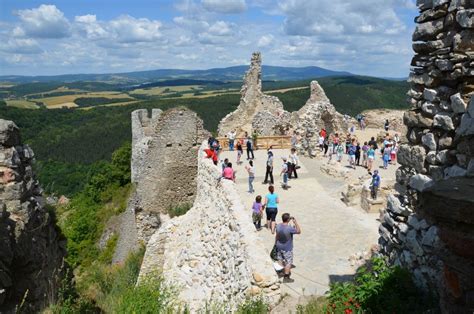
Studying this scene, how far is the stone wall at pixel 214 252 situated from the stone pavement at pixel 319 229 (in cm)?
54

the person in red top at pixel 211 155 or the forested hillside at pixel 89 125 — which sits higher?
the person in red top at pixel 211 155

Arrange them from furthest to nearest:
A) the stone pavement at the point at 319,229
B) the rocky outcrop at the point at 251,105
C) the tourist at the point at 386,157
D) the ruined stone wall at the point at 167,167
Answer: the rocky outcrop at the point at 251,105 < the tourist at the point at 386,157 < the ruined stone wall at the point at 167,167 < the stone pavement at the point at 319,229

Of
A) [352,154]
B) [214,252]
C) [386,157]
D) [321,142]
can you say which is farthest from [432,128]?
[321,142]

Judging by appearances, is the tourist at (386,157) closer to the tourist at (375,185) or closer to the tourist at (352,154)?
the tourist at (352,154)

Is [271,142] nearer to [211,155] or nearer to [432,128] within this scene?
[211,155]

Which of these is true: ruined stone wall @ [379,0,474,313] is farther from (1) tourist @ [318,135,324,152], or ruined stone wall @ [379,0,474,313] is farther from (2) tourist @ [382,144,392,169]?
(1) tourist @ [318,135,324,152]

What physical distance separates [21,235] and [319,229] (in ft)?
23.9

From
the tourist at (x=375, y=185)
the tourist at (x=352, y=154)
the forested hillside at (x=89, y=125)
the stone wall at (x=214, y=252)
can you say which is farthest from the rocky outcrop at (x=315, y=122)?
the forested hillside at (x=89, y=125)

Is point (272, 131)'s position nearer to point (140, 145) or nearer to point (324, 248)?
point (140, 145)

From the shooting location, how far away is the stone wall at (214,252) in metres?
7.00

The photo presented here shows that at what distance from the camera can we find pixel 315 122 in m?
22.5

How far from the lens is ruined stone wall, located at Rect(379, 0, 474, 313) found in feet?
14.5

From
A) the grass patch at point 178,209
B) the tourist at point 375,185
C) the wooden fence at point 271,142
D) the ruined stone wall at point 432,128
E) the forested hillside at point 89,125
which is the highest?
the ruined stone wall at point 432,128

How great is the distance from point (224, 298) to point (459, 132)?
517cm
